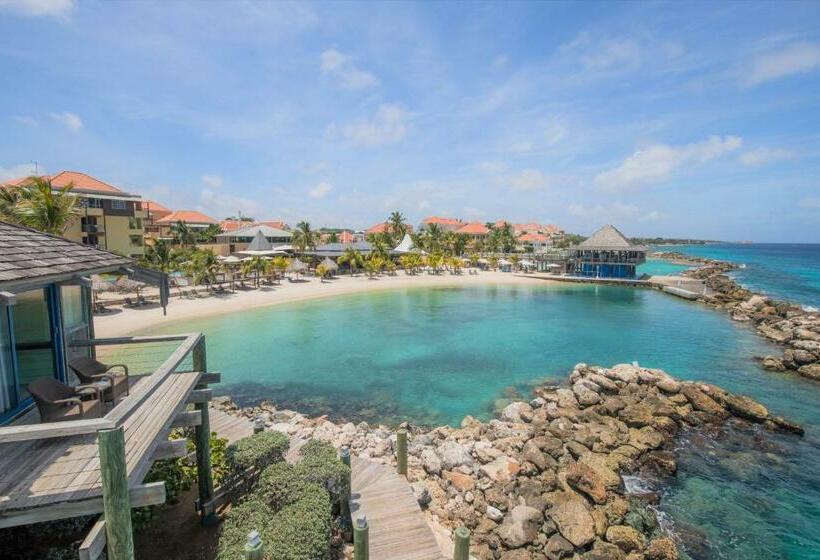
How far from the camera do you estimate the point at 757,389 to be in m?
19.4

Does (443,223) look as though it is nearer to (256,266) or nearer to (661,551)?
(256,266)

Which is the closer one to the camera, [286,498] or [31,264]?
[31,264]

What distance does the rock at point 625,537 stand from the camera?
905 centimetres

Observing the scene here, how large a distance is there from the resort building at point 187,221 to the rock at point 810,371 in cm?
7647

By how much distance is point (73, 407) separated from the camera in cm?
620

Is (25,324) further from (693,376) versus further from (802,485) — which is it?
(693,376)

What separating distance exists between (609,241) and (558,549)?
180ft

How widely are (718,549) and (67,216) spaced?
29462 mm

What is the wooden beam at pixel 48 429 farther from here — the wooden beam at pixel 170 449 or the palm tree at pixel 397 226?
the palm tree at pixel 397 226

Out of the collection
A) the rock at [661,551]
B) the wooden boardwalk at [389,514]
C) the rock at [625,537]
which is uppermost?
the wooden boardwalk at [389,514]

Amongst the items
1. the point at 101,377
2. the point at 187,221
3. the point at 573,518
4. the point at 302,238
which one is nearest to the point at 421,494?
the point at 573,518

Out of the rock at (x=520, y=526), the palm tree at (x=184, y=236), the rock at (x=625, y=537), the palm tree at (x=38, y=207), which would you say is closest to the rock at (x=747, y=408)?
the rock at (x=625, y=537)

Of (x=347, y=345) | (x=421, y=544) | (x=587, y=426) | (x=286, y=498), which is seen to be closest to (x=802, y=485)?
(x=587, y=426)

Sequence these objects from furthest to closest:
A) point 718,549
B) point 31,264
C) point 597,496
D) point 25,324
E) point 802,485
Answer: point 802,485 < point 597,496 < point 718,549 < point 25,324 < point 31,264
